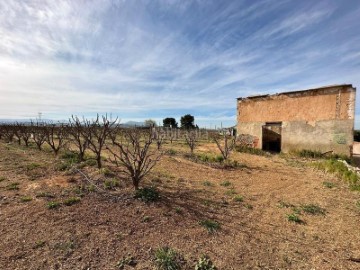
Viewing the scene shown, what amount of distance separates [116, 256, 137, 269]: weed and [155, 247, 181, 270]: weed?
269 millimetres

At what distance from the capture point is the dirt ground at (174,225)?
276cm

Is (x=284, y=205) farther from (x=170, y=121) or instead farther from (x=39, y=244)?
(x=170, y=121)

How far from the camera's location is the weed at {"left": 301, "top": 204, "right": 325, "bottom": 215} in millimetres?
4289

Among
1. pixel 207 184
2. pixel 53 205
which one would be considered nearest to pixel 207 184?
pixel 207 184

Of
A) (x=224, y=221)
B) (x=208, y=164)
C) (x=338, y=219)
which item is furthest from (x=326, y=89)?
(x=224, y=221)

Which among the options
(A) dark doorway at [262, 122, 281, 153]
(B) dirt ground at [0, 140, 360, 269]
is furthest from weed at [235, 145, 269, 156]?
(B) dirt ground at [0, 140, 360, 269]

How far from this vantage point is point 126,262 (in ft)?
8.68

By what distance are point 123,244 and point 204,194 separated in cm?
248

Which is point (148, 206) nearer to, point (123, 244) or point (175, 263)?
point (123, 244)

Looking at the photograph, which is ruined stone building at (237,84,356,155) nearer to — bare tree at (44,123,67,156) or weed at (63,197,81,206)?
bare tree at (44,123,67,156)

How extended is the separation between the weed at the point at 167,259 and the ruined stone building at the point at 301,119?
1006cm

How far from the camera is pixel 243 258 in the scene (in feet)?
9.28

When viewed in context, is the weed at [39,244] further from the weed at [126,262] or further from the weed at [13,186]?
the weed at [13,186]

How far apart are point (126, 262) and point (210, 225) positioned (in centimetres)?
143
